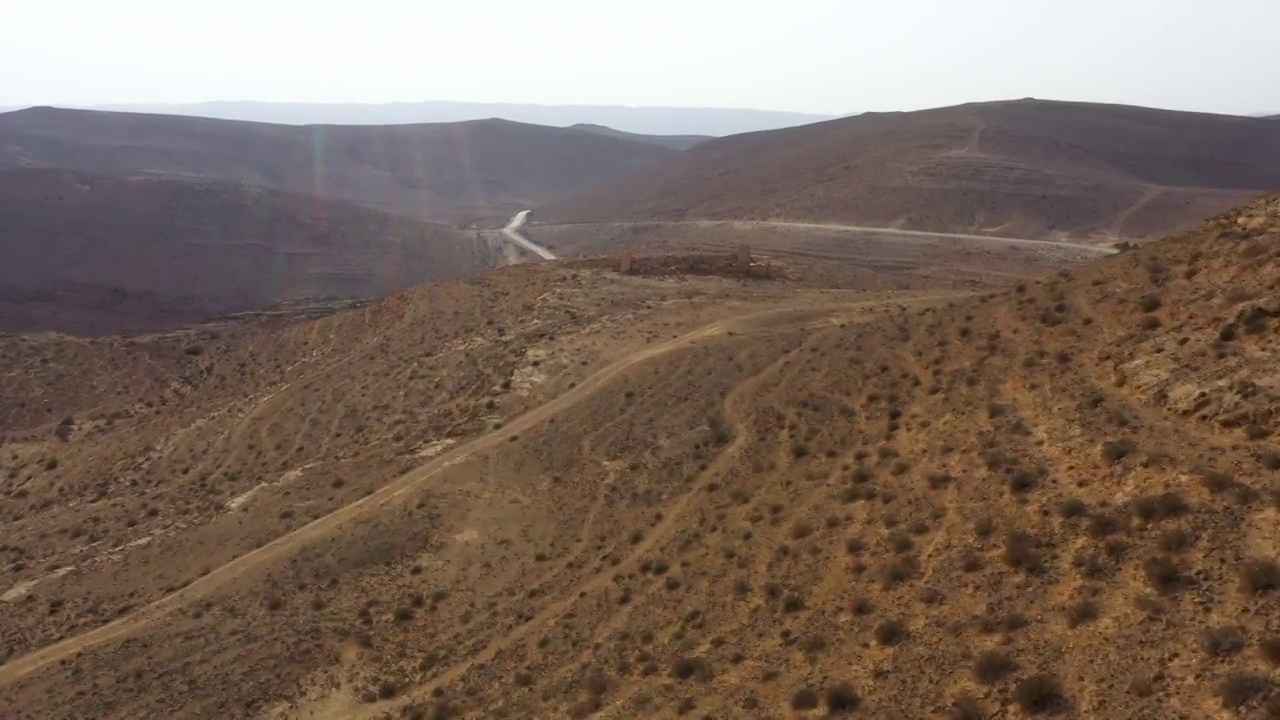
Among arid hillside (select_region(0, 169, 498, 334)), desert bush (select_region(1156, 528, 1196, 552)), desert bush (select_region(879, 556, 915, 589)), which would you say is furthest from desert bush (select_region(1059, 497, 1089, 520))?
arid hillside (select_region(0, 169, 498, 334))

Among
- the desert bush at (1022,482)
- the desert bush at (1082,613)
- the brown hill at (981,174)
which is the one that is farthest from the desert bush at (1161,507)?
the brown hill at (981,174)

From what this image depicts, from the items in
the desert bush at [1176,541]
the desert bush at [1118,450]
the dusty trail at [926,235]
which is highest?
the dusty trail at [926,235]

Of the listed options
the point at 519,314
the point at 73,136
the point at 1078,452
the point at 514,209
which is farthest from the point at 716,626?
the point at 73,136

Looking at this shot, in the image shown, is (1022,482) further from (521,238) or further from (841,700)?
(521,238)

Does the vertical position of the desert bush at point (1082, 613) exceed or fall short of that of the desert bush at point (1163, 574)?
it falls short

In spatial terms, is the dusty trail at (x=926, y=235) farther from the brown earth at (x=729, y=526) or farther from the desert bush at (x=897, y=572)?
the desert bush at (x=897, y=572)

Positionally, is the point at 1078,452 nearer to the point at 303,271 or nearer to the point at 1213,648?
the point at 1213,648

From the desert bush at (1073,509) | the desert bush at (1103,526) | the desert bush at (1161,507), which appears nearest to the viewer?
the desert bush at (1161,507)
